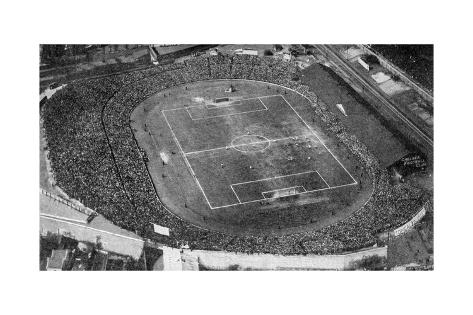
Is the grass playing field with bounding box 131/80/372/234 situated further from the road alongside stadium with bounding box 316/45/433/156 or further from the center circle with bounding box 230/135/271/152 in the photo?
the road alongside stadium with bounding box 316/45/433/156

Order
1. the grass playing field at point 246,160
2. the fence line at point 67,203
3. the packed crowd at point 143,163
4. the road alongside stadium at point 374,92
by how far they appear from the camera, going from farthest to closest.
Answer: the road alongside stadium at point 374,92
the grass playing field at point 246,160
the fence line at point 67,203
the packed crowd at point 143,163

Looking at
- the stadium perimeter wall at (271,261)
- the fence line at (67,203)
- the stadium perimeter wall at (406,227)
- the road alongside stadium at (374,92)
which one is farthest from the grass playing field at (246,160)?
the fence line at (67,203)

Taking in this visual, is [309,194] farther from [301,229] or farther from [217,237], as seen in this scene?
[217,237]

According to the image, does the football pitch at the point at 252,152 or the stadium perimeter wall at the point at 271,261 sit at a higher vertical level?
the football pitch at the point at 252,152

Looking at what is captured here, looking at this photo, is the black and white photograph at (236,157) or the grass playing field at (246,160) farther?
the grass playing field at (246,160)

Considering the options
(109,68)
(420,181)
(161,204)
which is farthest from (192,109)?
(420,181)

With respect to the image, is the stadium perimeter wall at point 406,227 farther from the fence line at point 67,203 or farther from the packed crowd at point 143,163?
the fence line at point 67,203

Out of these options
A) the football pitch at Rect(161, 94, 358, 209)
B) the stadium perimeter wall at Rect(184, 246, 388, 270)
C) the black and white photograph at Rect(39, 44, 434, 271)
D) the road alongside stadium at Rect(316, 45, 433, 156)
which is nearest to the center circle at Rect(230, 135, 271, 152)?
the football pitch at Rect(161, 94, 358, 209)

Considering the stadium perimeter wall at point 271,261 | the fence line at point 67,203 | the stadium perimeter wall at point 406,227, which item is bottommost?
the stadium perimeter wall at point 271,261

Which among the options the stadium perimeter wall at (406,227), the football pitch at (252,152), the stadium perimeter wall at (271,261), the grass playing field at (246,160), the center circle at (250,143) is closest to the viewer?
the stadium perimeter wall at (271,261)
